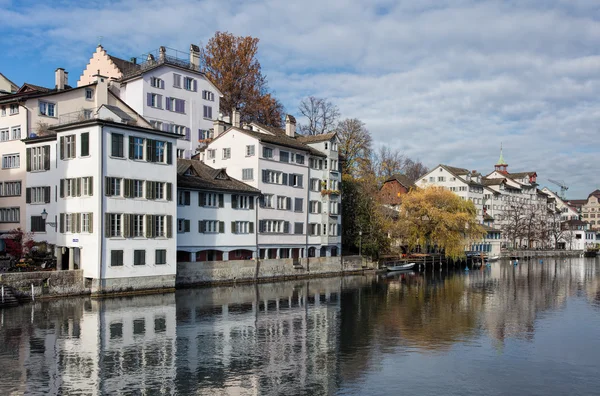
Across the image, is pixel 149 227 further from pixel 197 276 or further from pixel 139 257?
pixel 197 276

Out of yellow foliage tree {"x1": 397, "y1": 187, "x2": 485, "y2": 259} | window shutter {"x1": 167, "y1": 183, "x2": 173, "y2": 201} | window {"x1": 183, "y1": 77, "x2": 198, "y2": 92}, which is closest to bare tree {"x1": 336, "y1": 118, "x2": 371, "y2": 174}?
yellow foliage tree {"x1": 397, "y1": 187, "x2": 485, "y2": 259}

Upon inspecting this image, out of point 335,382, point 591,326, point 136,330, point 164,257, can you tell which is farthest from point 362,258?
point 335,382

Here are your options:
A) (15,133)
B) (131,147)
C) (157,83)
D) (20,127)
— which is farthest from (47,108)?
(131,147)

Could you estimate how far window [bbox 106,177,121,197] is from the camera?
46.9 metres

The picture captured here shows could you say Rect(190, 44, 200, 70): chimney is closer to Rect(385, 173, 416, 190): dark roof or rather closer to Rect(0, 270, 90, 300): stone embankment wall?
Rect(0, 270, 90, 300): stone embankment wall

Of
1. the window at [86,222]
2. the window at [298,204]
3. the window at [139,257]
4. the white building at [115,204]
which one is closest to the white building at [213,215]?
the white building at [115,204]

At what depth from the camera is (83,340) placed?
105ft

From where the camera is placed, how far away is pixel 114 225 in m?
47.3

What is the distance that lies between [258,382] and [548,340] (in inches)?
798

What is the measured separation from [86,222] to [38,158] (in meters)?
10.6

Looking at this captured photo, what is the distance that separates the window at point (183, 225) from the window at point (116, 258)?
955cm

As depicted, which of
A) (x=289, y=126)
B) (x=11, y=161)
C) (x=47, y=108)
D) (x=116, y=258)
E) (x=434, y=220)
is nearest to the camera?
(x=116, y=258)

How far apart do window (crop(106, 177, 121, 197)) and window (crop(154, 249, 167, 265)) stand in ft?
20.6

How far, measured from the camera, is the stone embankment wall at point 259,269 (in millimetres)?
55959
